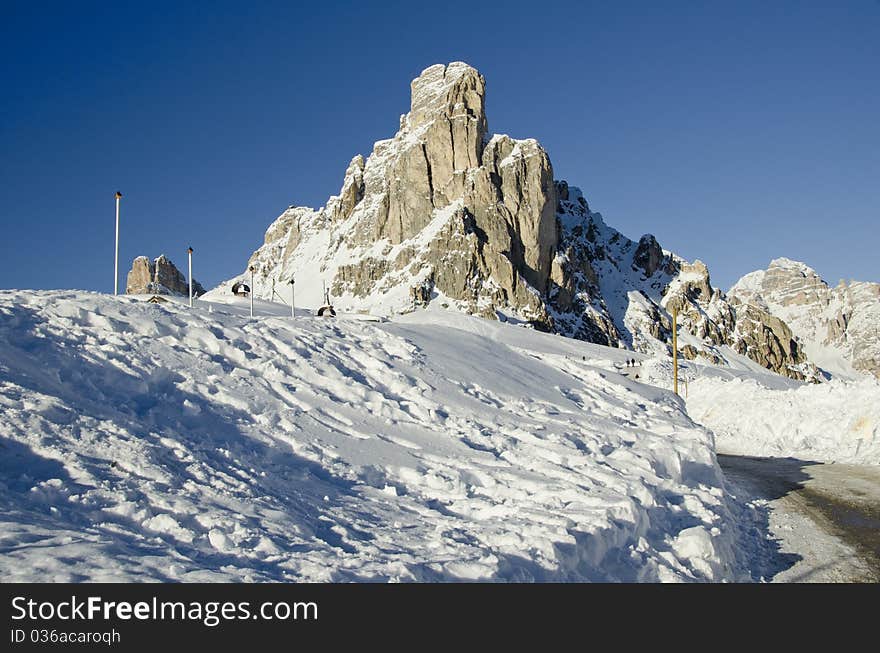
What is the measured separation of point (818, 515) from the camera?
1319 cm

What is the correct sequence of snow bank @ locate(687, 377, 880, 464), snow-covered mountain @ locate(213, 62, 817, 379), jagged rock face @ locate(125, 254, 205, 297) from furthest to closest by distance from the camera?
jagged rock face @ locate(125, 254, 205, 297) < snow-covered mountain @ locate(213, 62, 817, 379) < snow bank @ locate(687, 377, 880, 464)

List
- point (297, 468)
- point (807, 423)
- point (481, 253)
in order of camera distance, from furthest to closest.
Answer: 1. point (481, 253)
2. point (807, 423)
3. point (297, 468)

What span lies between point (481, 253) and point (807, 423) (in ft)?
381

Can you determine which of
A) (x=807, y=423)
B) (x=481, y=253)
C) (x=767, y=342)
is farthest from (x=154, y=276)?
(x=767, y=342)

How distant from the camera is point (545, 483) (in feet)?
33.7

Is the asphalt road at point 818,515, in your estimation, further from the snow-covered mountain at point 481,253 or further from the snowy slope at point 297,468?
the snow-covered mountain at point 481,253

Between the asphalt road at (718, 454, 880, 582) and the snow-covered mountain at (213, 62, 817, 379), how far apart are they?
109928 mm

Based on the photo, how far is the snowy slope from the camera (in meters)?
6.25

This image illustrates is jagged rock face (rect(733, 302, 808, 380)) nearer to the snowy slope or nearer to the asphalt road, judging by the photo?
the asphalt road

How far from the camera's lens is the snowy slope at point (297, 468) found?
6254mm

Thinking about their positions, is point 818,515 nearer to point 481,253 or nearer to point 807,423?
point 807,423

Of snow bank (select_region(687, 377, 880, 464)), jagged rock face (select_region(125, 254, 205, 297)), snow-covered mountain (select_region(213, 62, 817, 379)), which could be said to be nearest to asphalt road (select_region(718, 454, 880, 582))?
snow bank (select_region(687, 377, 880, 464))

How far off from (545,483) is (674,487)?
3.34 m
